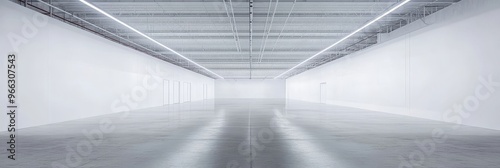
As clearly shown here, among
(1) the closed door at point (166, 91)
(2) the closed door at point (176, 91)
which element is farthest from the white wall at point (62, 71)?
(2) the closed door at point (176, 91)

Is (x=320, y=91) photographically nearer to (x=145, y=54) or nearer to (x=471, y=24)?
(x=145, y=54)

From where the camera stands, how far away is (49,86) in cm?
1371

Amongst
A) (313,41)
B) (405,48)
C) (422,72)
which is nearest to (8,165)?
(422,72)

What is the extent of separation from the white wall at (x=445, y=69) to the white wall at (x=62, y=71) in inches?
603

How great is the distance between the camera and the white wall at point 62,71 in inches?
474

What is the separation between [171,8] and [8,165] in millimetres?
10077

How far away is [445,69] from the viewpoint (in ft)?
47.4

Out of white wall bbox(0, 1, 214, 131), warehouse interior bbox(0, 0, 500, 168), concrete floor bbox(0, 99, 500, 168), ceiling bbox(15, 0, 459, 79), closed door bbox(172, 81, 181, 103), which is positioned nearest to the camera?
concrete floor bbox(0, 99, 500, 168)

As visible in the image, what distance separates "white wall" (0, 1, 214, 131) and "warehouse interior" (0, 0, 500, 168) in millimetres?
55

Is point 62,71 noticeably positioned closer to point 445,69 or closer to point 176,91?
point 445,69

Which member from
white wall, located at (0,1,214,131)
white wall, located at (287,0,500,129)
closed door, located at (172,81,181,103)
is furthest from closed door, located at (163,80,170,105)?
white wall, located at (287,0,500,129)

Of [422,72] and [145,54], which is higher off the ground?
[145,54]

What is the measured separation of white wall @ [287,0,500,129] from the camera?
12.1 meters

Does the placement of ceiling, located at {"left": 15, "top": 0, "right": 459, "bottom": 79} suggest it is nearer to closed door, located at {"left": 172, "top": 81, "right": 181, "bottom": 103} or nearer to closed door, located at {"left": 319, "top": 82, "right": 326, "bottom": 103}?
closed door, located at {"left": 172, "top": 81, "right": 181, "bottom": 103}
